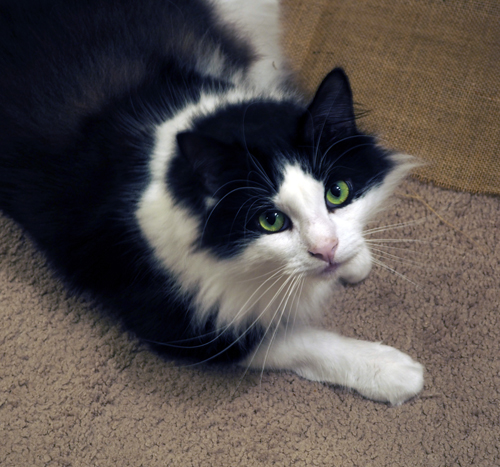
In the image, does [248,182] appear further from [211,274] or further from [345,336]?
[345,336]

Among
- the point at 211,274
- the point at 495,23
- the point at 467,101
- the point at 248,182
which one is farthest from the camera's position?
the point at 495,23

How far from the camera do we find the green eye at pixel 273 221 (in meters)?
0.98

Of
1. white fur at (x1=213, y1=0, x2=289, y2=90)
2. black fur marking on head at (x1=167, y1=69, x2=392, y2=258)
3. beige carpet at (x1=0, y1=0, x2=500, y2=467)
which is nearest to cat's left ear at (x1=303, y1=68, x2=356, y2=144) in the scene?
black fur marking on head at (x1=167, y1=69, x2=392, y2=258)

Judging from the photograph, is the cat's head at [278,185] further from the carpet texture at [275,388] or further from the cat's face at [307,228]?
the carpet texture at [275,388]

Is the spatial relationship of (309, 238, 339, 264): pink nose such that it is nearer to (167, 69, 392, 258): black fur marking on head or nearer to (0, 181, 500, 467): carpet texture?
(167, 69, 392, 258): black fur marking on head

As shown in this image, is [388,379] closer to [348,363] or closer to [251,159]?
[348,363]

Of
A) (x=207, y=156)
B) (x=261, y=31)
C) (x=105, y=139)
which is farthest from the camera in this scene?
(x=261, y=31)

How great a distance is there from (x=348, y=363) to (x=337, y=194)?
1.60 feet

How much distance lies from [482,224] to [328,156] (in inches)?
30.3

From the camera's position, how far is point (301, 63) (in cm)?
186

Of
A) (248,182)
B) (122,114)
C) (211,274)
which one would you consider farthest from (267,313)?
(122,114)

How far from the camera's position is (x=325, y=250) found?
0.95 m

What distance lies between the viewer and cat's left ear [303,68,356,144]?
0.98 m

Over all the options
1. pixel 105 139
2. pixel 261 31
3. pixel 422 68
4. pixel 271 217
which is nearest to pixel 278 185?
pixel 271 217
